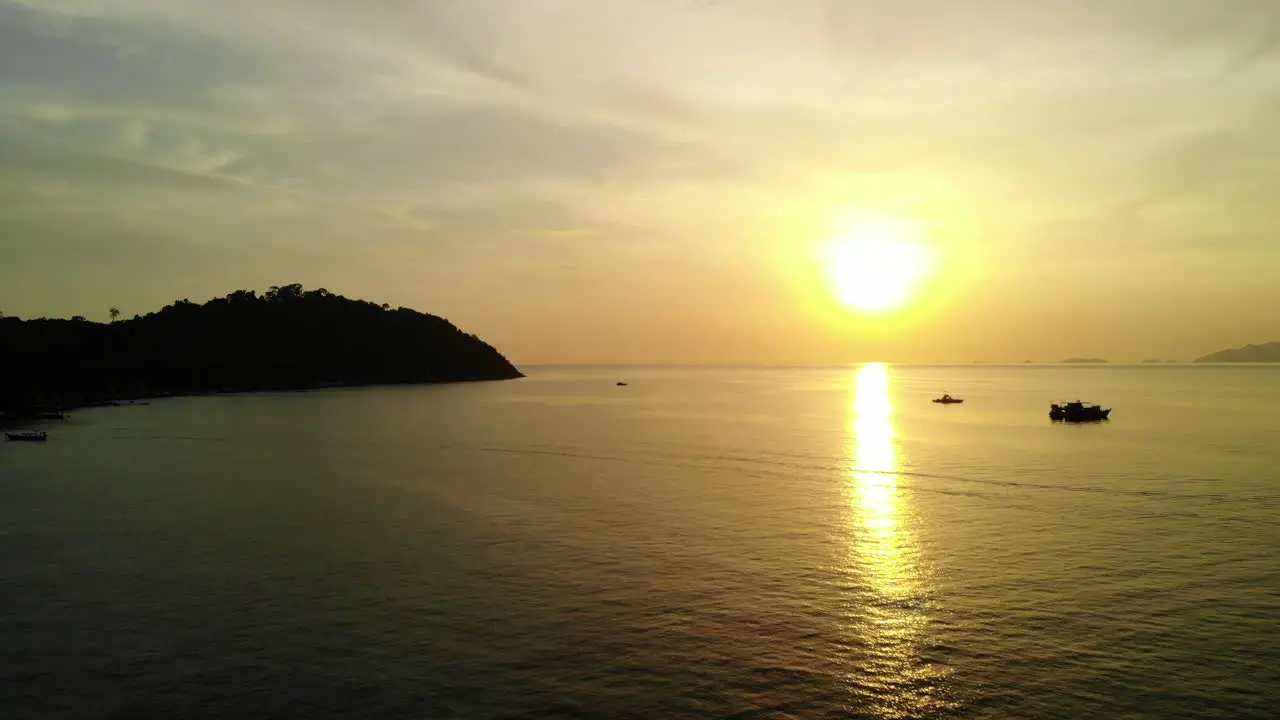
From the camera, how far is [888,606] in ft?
113

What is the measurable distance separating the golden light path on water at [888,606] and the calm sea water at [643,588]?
167mm

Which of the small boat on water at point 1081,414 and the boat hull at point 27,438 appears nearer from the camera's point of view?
the boat hull at point 27,438

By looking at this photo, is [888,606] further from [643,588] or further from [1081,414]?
[1081,414]

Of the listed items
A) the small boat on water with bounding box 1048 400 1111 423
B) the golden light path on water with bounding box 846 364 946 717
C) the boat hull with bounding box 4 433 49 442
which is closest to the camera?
the golden light path on water with bounding box 846 364 946 717

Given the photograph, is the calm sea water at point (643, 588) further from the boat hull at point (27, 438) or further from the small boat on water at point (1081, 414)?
the small boat on water at point (1081, 414)

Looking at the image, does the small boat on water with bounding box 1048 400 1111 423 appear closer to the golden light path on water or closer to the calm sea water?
the calm sea water

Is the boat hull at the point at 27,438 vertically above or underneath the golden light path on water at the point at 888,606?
above

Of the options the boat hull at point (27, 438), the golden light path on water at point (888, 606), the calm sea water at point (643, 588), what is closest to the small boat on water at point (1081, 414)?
the calm sea water at point (643, 588)

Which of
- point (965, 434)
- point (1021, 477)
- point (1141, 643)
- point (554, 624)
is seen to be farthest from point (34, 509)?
point (965, 434)

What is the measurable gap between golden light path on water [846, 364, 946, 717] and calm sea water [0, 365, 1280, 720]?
0.17 meters

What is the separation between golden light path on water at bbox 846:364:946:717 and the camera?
992 inches

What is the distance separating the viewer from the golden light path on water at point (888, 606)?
25.2 meters

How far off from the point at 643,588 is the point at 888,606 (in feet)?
39.2

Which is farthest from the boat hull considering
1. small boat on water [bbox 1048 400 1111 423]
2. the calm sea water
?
small boat on water [bbox 1048 400 1111 423]
